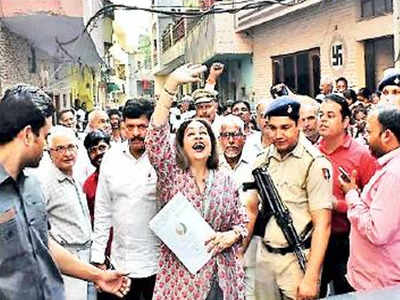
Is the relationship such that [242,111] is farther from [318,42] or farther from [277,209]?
[318,42]

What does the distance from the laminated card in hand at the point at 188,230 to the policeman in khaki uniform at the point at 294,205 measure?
1.74 ft

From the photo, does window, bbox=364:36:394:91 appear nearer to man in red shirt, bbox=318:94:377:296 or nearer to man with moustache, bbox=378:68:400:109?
man with moustache, bbox=378:68:400:109

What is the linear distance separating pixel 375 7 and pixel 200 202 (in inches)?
354

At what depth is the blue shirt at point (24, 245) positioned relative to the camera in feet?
9.27

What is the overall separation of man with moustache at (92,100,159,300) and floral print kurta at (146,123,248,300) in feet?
0.67

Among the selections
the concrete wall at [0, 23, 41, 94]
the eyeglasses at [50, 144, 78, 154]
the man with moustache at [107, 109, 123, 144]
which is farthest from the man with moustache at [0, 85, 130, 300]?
the concrete wall at [0, 23, 41, 94]

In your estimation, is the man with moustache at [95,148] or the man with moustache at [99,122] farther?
the man with moustache at [99,122]

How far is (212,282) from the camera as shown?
4.10 metres

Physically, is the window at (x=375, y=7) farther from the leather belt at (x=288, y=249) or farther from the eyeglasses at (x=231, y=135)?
the leather belt at (x=288, y=249)

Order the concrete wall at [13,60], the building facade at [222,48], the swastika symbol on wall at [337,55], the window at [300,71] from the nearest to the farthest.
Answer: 1. the concrete wall at [13,60]
2. the swastika symbol on wall at [337,55]
3. the window at [300,71]
4. the building facade at [222,48]

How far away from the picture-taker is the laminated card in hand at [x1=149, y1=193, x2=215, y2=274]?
13.2 feet

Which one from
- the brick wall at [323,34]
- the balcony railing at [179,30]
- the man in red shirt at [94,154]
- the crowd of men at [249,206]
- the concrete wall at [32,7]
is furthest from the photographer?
the balcony railing at [179,30]

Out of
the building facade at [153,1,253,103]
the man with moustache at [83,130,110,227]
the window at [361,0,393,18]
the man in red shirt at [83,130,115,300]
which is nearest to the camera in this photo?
the man in red shirt at [83,130,115,300]

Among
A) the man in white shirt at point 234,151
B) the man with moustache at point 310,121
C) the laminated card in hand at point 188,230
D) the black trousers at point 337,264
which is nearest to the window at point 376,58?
the man with moustache at point 310,121
